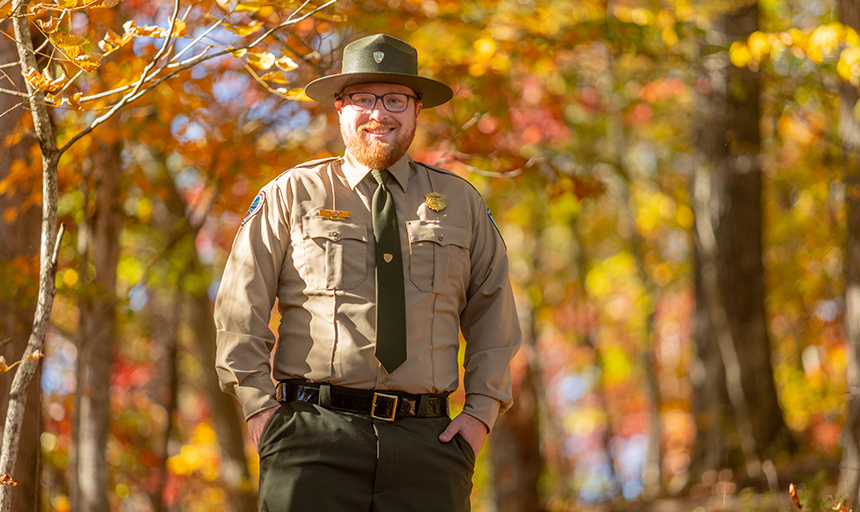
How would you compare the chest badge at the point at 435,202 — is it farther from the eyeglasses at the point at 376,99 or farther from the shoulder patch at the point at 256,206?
the shoulder patch at the point at 256,206

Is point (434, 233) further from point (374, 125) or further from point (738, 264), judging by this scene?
point (738, 264)

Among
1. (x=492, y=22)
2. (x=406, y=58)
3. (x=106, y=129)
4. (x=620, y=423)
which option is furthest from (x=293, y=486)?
(x=620, y=423)

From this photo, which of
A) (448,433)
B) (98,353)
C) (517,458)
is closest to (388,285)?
(448,433)

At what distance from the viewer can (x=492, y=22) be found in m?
5.89

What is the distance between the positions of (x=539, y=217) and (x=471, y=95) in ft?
19.8

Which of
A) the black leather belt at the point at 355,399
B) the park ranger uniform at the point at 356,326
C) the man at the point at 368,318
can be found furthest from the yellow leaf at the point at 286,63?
the black leather belt at the point at 355,399

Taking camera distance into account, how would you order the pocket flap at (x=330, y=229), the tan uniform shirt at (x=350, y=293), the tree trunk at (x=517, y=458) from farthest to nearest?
the tree trunk at (x=517, y=458), the pocket flap at (x=330, y=229), the tan uniform shirt at (x=350, y=293)

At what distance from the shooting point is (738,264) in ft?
25.6

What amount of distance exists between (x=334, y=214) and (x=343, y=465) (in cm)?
87

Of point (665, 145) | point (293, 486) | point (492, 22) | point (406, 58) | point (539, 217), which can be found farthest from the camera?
point (665, 145)

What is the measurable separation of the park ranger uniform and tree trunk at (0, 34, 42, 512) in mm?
1475

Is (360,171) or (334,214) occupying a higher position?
(360,171)

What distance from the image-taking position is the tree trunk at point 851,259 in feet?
16.4

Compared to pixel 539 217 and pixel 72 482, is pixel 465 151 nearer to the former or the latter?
pixel 72 482
